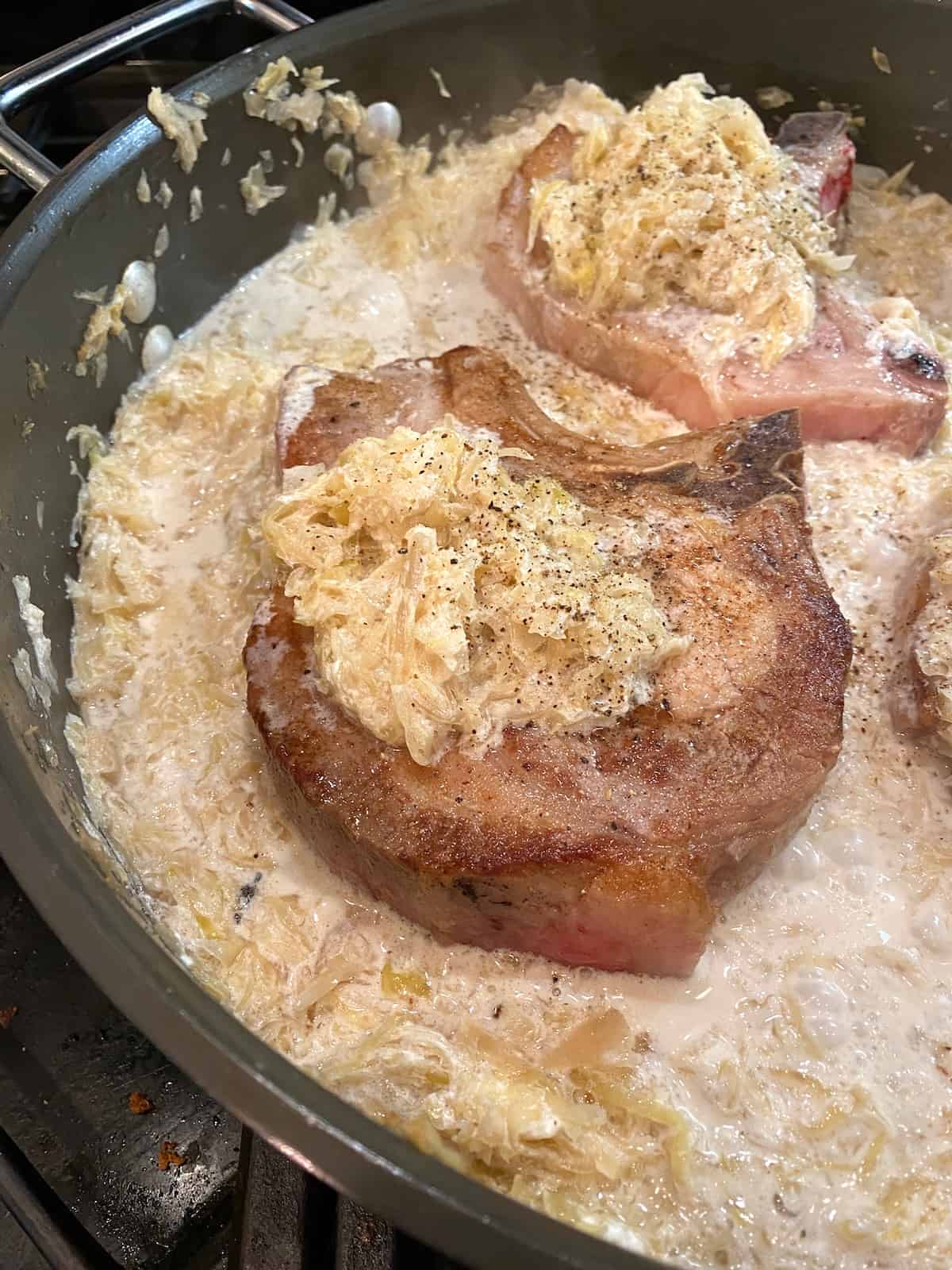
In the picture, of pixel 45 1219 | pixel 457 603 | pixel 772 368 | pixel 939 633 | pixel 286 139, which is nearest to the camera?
pixel 45 1219

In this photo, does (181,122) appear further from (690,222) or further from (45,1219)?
(45,1219)

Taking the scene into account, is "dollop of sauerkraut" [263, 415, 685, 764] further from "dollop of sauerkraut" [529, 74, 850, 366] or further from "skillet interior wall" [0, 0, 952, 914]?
"dollop of sauerkraut" [529, 74, 850, 366]

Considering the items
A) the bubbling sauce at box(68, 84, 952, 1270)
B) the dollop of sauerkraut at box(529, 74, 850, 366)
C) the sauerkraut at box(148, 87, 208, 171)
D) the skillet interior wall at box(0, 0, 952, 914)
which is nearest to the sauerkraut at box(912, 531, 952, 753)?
the bubbling sauce at box(68, 84, 952, 1270)

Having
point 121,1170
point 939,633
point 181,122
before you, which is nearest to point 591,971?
point 121,1170

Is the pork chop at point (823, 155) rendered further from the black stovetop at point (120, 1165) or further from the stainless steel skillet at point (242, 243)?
the black stovetop at point (120, 1165)

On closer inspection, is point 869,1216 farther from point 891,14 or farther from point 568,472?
point 891,14

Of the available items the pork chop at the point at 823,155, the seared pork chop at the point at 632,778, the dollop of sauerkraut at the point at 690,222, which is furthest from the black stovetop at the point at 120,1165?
the pork chop at the point at 823,155
